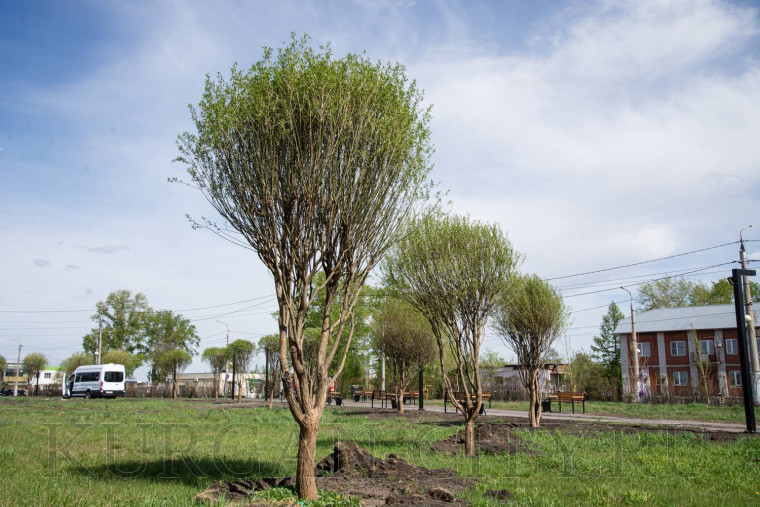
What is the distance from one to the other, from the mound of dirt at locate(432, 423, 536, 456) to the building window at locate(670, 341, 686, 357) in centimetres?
4495

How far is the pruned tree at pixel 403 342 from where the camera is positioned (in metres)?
24.5

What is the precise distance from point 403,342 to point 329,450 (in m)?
13.4

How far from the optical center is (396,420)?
1981cm

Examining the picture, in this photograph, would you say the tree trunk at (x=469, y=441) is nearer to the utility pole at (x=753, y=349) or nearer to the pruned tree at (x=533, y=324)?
the pruned tree at (x=533, y=324)

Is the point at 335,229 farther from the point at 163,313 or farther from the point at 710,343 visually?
the point at 163,313

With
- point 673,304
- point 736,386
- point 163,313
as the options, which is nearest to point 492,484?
point 736,386

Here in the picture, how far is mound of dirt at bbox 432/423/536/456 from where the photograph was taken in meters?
11.4

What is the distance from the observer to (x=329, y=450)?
11477 mm

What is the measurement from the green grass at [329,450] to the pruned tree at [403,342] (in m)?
8.96

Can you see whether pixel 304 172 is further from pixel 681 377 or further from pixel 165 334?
pixel 165 334

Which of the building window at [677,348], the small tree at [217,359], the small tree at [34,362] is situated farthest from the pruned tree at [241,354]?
the small tree at [34,362]

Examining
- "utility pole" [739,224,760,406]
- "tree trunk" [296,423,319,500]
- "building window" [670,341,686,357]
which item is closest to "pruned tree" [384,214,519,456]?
"tree trunk" [296,423,319,500]

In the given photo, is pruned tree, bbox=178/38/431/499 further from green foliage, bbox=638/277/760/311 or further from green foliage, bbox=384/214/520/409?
green foliage, bbox=638/277/760/311

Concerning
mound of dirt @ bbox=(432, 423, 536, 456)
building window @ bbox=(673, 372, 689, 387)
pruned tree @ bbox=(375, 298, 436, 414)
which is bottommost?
building window @ bbox=(673, 372, 689, 387)
